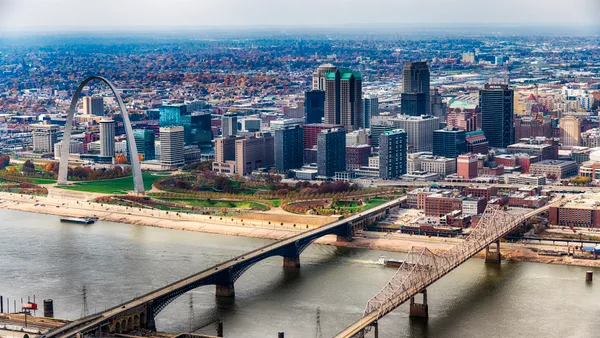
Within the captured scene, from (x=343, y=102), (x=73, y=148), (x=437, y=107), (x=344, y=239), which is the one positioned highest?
(x=343, y=102)

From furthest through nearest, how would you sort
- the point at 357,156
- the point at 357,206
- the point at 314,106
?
the point at 314,106, the point at 357,156, the point at 357,206

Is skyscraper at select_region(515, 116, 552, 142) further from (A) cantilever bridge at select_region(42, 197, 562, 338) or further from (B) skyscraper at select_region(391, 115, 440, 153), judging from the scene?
(A) cantilever bridge at select_region(42, 197, 562, 338)

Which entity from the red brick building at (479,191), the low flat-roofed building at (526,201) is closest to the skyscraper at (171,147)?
the red brick building at (479,191)

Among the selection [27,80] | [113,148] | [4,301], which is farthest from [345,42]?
[4,301]

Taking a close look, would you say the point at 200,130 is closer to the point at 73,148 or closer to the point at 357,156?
the point at 73,148

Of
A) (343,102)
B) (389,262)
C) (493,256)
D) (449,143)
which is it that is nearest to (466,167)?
Result: (449,143)

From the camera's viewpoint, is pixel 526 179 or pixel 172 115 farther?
pixel 172 115

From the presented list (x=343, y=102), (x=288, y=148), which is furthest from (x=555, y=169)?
(x=343, y=102)

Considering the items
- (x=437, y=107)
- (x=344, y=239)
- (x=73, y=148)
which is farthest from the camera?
(x=437, y=107)

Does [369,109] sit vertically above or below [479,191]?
above
